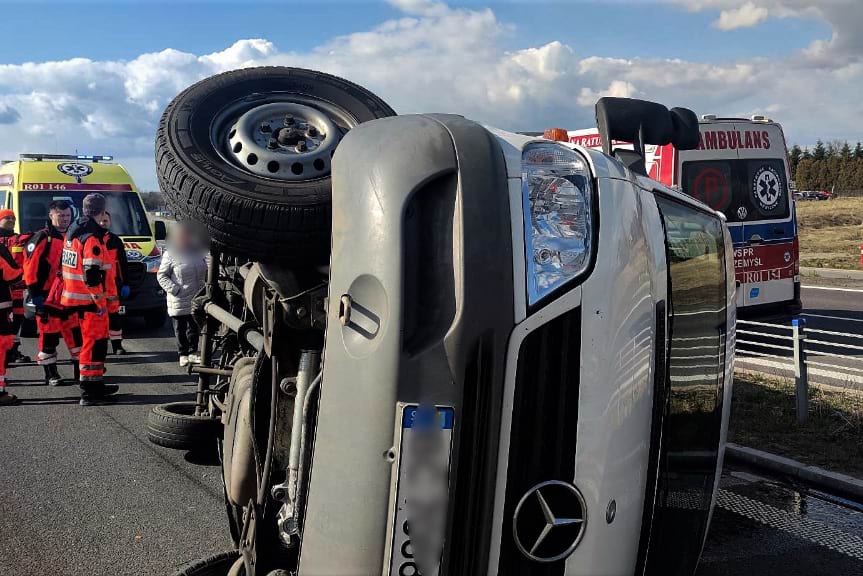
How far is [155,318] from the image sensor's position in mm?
12516

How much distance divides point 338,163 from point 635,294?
797 mm

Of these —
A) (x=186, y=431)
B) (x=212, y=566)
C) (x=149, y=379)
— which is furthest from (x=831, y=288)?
(x=212, y=566)

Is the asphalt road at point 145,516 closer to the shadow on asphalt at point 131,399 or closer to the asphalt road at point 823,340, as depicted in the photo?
the shadow on asphalt at point 131,399

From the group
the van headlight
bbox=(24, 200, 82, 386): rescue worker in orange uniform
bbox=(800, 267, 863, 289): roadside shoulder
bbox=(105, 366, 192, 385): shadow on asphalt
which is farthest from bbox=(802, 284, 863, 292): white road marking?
the van headlight

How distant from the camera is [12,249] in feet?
32.0

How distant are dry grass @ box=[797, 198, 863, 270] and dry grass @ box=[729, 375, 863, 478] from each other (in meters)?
17.0

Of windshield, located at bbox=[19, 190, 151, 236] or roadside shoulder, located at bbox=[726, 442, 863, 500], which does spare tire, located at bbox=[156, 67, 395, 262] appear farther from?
windshield, located at bbox=[19, 190, 151, 236]

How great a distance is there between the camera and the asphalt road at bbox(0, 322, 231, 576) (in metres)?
4.16

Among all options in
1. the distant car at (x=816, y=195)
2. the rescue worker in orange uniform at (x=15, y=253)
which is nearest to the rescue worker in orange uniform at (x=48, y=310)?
the rescue worker in orange uniform at (x=15, y=253)

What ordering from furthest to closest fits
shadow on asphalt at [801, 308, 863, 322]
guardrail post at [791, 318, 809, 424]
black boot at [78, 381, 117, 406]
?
shadow on asphalt at [801, 308, 863, 322] → black boot at [78, 381, 117, 406] → guardrail post at [791, 318, 809, 424]

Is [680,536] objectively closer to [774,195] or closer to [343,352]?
[343,352]

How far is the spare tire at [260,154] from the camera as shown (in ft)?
8.45

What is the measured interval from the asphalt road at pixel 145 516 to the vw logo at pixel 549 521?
7.62 feet

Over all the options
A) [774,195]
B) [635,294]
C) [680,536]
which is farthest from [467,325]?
[774,195]
